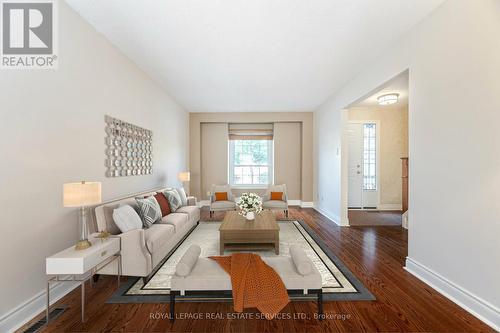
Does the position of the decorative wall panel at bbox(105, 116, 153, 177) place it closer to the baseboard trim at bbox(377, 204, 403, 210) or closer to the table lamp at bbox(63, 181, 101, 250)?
the table lamp at bbox(63, 181, 101, 250)

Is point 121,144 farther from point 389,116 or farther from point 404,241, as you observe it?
point 389,116

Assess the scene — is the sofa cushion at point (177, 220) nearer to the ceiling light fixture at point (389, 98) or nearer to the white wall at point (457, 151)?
the white wall at point (457, 151)

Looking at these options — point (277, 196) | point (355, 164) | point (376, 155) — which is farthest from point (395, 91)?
point (277, 196)

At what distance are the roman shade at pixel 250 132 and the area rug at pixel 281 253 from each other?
3623 millimetres

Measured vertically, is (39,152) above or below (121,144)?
below

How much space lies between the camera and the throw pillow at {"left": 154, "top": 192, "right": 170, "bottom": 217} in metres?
3.72

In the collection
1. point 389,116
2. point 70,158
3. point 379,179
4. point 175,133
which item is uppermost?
point 389,116

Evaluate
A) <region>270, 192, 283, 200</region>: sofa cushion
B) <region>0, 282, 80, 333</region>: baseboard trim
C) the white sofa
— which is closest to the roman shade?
<region>270, 192, 283, 200</region>: sofa cushion

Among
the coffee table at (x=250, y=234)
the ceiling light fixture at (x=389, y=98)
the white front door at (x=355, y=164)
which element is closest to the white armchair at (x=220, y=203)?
the coffee table at (x=250, y=234)

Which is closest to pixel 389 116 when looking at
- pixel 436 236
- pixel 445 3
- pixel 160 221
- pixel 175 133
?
pixel 445 3

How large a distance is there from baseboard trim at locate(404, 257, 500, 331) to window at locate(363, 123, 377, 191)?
13.8 feet

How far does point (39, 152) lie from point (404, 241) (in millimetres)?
5304

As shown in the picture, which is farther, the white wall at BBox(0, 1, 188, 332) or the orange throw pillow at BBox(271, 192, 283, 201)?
the orange throw pillow at BBox(271, 192, 283, 201)

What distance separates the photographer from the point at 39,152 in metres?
2.07
